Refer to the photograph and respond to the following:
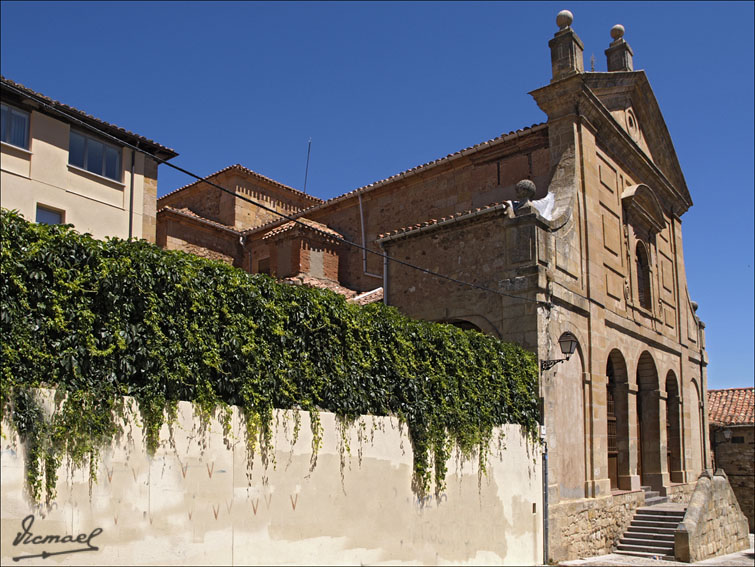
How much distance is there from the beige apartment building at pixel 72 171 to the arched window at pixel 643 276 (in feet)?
44.0

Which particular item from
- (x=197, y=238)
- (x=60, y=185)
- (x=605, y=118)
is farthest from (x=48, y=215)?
(x=605, y=118)

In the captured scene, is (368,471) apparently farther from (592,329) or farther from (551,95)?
(551,95)

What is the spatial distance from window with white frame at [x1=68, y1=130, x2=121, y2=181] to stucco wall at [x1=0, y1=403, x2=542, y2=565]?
34.4ft

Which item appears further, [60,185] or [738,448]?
[738,448]

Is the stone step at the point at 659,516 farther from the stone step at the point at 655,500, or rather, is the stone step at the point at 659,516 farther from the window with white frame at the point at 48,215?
the window with white frame at the point at 48,215

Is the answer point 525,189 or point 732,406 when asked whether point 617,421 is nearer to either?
point 525,189

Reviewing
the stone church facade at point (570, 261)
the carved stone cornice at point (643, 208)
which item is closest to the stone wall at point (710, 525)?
the stone church facade at point (570, 261)

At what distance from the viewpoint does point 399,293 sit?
57.1ft

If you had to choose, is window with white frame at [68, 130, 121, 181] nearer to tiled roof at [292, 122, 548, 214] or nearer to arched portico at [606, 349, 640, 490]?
tiled roof at [292, 122, 548, 214]

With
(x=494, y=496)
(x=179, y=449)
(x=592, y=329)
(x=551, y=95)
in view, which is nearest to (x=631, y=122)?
(x=551, y=95)

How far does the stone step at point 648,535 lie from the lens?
1605 cm

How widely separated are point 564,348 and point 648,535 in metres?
5.55

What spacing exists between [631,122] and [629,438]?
9.23 meters

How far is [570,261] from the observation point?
53.0 feet
